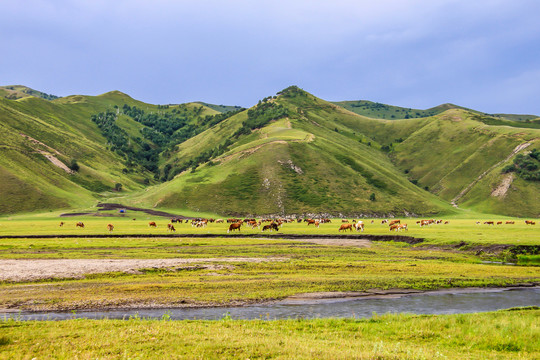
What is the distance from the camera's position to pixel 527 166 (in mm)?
172875

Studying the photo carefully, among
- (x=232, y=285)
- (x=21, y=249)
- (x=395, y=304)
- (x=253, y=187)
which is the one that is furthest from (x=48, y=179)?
(x=395, y=304)

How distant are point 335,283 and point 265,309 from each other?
28.7 feet

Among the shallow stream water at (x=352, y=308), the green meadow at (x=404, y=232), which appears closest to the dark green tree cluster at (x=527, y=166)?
the green meadow at (x=404, y=232)

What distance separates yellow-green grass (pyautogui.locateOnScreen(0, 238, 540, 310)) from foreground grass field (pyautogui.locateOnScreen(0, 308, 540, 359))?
7688 mm

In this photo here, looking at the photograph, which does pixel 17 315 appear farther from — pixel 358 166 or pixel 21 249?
pixel 358 166

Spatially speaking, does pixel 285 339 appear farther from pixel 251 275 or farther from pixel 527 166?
pixel 527 166

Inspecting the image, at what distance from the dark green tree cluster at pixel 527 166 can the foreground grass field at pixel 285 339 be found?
7097 inches

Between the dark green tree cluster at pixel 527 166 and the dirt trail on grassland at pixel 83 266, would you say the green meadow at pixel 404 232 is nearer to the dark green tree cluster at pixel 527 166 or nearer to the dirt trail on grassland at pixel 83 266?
the dirt trail on grassland at pixel 83 266

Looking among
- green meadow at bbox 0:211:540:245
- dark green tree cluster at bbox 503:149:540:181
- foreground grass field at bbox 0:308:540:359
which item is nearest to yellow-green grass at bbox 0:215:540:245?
green meadow at bbox 0:211:540:245

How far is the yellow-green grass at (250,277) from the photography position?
1018 inches

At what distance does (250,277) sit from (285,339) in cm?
1815

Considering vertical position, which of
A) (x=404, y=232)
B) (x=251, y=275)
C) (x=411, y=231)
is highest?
(x=251, y=275)

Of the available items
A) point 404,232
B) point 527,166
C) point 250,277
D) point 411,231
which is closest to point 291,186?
point 411,231

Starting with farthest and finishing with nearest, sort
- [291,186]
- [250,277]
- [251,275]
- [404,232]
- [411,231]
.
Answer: [291,186], [411,231], [404,232], [251,275], [250,277]
